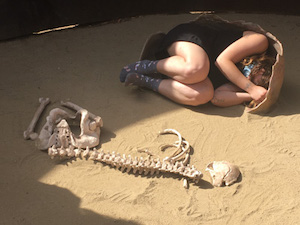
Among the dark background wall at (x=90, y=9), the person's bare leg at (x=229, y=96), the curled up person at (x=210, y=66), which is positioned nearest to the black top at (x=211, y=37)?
the curled up person at (x=210, y=66)

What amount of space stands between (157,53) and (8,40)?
1.86 m

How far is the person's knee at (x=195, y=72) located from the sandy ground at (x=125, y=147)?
0.31 m

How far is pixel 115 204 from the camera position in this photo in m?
2.81

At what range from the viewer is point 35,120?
3367 mm

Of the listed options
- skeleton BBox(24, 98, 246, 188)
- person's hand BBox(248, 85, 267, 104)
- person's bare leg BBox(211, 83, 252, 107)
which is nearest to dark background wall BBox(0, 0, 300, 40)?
skeleton BBox(24, 98, 246, 188)

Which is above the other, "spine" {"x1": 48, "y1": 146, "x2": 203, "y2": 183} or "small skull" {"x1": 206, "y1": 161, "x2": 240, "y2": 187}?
"spine" {"x1": 48, "y1": 146, "x2": 203, "y2": 183}

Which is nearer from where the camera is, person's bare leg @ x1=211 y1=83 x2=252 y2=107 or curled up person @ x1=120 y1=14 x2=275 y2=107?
curled up person @ x1=120 y1=14 x2=275 y2=107

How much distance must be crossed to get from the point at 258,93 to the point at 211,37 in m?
0.67

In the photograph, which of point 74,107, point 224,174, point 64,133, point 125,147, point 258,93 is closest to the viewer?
point 224,174

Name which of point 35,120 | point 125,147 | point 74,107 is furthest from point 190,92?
point 35,120

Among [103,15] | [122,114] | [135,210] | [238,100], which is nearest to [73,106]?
[122,114]

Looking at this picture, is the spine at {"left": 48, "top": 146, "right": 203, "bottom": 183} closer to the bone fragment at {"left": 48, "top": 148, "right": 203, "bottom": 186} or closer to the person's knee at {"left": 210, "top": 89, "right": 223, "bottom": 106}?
the bone fragment at {"left": 48, "top": 148, "right": 203, "bottom": 186}

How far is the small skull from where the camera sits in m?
2.97

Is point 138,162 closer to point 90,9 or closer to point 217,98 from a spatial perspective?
point 217,98
